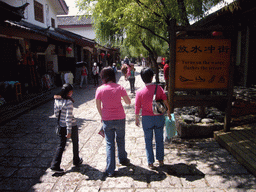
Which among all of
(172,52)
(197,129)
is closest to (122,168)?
(197,129)

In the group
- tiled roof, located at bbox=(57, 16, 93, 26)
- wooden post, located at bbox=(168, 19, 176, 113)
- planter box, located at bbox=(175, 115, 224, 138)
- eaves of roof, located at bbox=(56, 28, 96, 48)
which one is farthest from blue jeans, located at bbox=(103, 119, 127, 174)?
tiled roof, located at bbox=(57, 16, 93, 26)

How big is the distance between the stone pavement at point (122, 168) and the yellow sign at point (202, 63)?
141 cm

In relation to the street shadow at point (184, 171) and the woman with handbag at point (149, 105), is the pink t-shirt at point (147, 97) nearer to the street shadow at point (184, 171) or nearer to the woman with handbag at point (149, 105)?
the woman with handbag at point (149, 105)

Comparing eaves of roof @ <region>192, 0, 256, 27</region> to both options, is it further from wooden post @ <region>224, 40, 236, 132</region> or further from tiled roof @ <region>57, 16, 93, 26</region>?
tiled roof @ <region>57, 16, 93, 26</region>

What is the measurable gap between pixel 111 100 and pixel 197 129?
2.78m

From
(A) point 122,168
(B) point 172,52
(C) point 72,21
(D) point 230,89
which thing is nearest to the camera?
(A) point 122,168

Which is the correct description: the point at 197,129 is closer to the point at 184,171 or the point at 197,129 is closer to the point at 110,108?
the point at 184,171

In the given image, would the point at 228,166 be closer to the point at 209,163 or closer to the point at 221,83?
the point at 209,163

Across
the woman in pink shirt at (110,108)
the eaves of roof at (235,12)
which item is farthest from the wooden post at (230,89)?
the woman in pink shirt at (110,108)

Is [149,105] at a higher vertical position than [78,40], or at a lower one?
lower

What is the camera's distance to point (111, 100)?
3.73m

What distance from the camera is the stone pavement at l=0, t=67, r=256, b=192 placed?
351cm

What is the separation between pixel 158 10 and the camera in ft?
25.8

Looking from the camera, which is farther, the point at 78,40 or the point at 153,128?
the point at 78,40
